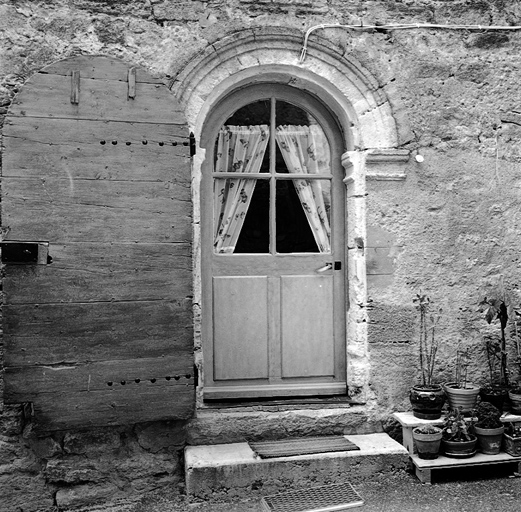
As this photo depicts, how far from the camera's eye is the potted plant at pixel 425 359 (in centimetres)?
400

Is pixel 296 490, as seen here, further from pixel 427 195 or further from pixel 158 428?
pixel 427 195

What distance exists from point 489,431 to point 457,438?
0.21m

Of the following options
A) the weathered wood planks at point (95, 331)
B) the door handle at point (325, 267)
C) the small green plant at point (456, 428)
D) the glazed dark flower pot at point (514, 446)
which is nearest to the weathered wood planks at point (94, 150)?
the weathered wood planks at point (95, 331)

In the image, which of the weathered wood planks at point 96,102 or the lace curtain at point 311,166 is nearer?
the weathered wood planks at point 96,102

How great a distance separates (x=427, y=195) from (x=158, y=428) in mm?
2350

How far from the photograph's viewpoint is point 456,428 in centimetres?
388

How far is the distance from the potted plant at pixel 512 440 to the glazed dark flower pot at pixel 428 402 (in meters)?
0.44

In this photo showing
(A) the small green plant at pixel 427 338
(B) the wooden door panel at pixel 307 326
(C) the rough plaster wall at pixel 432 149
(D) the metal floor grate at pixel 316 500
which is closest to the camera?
(D) the metal floor grate at pixel 316 500

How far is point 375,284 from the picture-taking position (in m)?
4.17

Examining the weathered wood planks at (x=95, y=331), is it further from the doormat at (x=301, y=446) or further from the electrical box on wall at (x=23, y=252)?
the doormat at (x=301, y=446)

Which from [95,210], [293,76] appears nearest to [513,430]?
[293,76]

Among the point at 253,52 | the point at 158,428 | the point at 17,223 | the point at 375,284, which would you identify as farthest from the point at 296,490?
the point at 253,52

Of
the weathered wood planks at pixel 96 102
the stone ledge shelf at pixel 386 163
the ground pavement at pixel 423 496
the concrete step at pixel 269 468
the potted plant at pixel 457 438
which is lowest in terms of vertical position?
the ground pavement at pixel 423 496

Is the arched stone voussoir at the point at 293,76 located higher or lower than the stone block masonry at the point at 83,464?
higher
